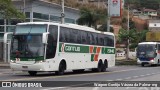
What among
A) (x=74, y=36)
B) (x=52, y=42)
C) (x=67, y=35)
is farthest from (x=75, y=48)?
(x=52, y=42)

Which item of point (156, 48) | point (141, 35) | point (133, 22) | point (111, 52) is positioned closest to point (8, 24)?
point (156, 48)

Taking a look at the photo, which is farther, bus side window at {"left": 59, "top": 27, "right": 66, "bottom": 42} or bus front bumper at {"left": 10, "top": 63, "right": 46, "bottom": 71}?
bus side window at {"left": 59, "top": 27, "right": 66, "bottom": 42}

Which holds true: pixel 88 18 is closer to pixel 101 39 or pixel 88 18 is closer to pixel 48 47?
pixel 101 39

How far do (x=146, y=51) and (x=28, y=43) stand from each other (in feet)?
94.0

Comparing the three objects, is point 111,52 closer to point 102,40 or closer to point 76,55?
point 102,40

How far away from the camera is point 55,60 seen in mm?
25219

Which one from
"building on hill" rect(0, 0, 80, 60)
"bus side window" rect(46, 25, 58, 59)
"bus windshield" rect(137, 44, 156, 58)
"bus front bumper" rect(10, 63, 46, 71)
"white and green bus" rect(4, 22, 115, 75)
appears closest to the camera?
"bus front bumper" rect(10, 63, 46, 71)

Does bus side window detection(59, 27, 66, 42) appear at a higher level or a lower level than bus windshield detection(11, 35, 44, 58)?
higher

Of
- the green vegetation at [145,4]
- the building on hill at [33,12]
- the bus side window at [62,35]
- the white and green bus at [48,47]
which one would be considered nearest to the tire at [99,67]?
the white and green bus at [48,47]

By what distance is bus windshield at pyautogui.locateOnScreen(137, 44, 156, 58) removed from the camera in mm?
50531

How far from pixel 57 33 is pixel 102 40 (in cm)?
783

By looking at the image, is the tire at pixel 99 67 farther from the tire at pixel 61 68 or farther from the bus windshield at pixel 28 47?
the bus windshield at pixel 28 47

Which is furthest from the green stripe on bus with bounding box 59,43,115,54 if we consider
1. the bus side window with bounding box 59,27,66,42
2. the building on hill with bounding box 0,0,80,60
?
the building on hill with bounding box 0,0,80,60

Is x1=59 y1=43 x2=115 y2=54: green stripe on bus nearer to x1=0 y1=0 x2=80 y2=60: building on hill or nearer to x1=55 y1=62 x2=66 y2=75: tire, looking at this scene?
x1=55 y1=62 x2=66 y2=75: tire
